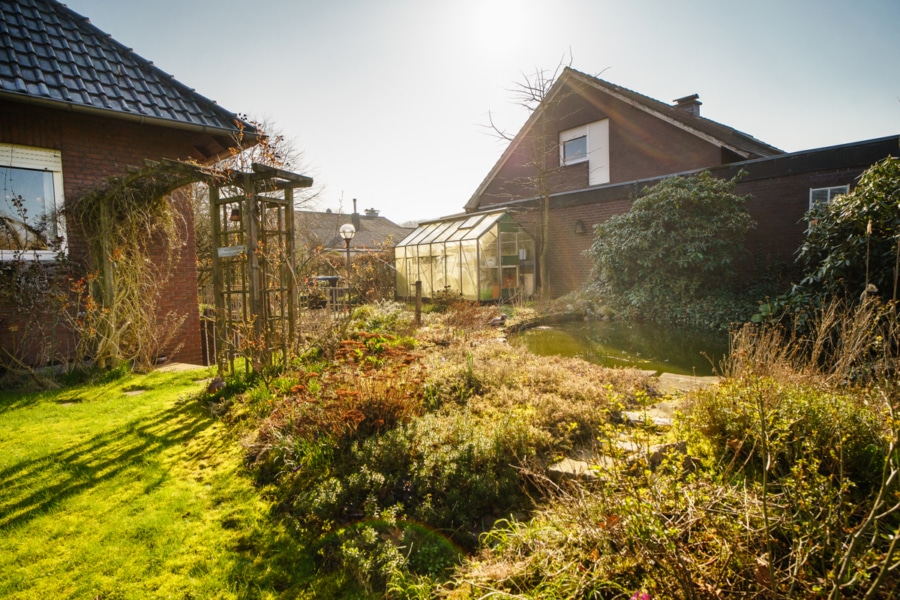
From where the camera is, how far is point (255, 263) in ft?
17.9

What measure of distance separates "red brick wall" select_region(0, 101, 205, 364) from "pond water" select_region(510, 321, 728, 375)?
5.94m

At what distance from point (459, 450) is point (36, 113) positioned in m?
7.76

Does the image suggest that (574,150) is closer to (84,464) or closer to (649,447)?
(649,447)

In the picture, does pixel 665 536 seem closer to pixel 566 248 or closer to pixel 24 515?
pixel 24 515

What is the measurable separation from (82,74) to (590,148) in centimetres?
1447

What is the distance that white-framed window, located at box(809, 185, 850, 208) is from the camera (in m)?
9.73

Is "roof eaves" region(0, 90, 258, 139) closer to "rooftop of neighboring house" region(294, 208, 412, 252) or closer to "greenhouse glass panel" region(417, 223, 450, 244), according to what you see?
"greenhouse glass panel" region(417, 223, 450, 244)

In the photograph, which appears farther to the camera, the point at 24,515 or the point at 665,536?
the point at 24,515

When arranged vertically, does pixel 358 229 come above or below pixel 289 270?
above

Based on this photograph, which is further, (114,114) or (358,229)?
(358,229)

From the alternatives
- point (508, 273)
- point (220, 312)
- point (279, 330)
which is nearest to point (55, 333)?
point (220, 312)

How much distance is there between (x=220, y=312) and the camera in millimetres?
5816

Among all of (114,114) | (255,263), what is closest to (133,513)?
(255,263)

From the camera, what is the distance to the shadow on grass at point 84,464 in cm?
326
